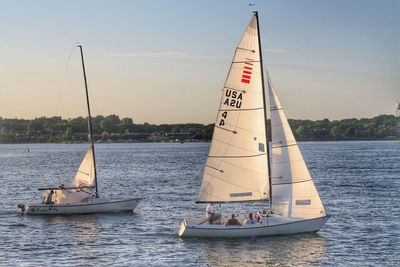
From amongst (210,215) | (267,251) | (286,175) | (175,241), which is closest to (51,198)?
(175,241)

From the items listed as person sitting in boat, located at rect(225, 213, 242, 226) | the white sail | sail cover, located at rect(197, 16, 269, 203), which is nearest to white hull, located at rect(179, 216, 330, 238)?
person sitting in boat, located at rect(225, 213, 242, 226)

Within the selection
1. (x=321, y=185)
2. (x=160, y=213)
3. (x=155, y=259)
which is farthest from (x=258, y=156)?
(x=321, y=185)

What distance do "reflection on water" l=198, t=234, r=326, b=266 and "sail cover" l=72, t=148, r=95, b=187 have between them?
18057mm

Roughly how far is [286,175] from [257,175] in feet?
5.63

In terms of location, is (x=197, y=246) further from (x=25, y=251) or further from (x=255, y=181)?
(x=25, y=251)

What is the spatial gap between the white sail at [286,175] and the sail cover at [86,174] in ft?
64.3

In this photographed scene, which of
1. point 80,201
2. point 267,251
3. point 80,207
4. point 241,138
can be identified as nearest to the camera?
point 267,251

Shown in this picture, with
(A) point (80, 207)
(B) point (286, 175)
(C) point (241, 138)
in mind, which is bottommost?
(A) point (80, 207)

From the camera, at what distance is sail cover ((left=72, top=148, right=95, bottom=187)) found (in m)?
58.8

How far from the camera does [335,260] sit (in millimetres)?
40281

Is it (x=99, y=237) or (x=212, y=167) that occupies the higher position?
(x=212, y=167)

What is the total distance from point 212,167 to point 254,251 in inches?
221

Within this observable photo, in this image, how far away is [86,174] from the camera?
5922 centimetres

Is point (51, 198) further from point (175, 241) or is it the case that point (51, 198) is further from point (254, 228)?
point (254, 228)
